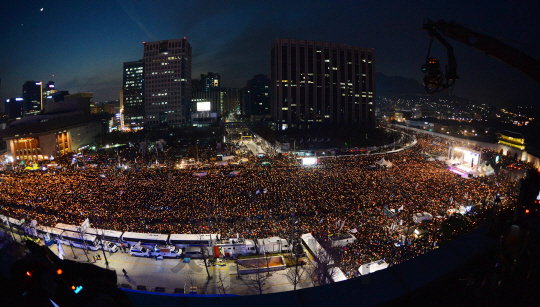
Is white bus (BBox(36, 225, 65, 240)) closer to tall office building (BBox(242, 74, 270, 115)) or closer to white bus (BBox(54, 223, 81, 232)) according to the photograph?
white bus (BBox(54, 223, 81, 232))

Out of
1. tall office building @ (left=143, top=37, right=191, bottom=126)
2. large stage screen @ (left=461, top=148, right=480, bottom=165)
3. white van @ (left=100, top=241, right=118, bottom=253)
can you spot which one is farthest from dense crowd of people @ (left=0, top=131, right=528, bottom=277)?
tall office building @ (left=143, top=37, right=191, bottom=126)

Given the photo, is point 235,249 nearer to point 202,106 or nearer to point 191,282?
point 191,282

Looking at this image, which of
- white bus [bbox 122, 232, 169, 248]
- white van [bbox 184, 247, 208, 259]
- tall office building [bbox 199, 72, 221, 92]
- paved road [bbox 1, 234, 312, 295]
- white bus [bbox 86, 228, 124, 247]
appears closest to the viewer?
paved road [bbox 1, 234, 312, 295]

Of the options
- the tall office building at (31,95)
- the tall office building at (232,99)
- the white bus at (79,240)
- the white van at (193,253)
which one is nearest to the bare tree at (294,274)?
the white van at (193,253)

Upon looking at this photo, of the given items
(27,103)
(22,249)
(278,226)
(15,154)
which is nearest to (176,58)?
(15,154)

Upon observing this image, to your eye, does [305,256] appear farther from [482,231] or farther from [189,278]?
[482,231]

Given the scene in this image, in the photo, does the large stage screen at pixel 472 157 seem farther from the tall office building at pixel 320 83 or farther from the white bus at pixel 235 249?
the tall office building at pixel 320 83
